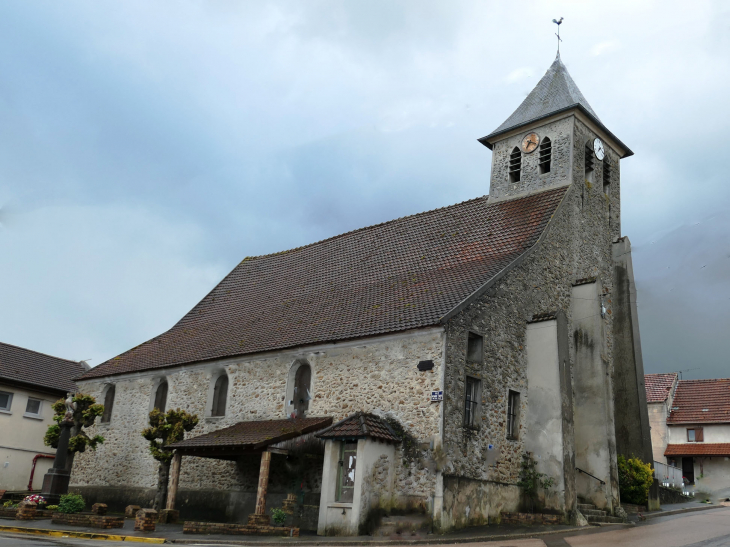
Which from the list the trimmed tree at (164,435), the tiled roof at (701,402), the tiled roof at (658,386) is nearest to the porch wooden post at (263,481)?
the trimmed tree at (164,435)

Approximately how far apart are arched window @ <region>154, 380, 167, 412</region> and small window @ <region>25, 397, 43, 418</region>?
10424 mm

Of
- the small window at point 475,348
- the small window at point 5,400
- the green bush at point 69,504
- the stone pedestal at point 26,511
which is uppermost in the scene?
the small window at point 475,348

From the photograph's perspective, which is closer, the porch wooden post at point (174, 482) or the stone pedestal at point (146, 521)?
the stone pedestal at point (146, 521)

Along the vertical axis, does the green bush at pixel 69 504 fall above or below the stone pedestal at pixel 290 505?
below

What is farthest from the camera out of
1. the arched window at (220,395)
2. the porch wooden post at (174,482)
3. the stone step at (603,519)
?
the arched window at (220,395)

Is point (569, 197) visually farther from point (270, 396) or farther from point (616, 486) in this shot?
point (270, 396)

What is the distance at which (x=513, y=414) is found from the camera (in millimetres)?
18344

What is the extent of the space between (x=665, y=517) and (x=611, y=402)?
3466 millimetres

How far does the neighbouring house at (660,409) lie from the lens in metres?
35.6

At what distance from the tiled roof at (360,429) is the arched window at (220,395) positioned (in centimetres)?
662

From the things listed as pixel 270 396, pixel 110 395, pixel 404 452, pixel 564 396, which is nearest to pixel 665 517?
pixel 564 396

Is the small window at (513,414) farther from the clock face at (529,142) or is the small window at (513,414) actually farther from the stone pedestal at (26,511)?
the stone pedestal at (26,511)

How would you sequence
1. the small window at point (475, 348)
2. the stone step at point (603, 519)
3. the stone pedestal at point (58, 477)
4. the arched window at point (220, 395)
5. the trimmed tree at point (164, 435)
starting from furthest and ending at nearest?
the arched window at point (220, 395)
the trimmed tree at point (164, 435)
the stone pedestal at point (58, 477)
the stone step at point (603, 519)
the small window at point (475, 348)

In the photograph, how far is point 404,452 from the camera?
52.9ft
